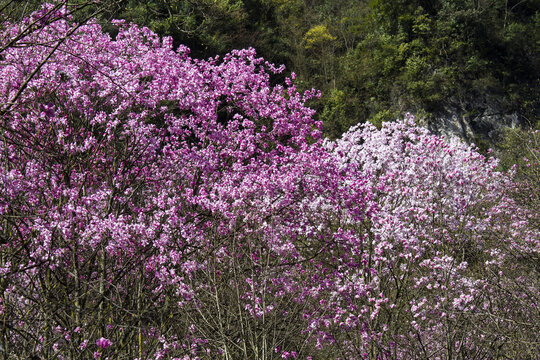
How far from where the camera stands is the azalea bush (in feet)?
19.0

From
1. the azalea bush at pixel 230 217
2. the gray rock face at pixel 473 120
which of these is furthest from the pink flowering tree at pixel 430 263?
the gray rock face at pixel 473 120

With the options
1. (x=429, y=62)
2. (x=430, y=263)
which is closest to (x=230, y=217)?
(x=430, y=263)

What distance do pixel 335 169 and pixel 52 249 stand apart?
15.3 ft

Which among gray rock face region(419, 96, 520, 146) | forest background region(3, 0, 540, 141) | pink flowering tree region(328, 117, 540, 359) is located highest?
forest background region(3, 0, 540, 141)

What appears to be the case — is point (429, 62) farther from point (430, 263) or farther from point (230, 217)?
point (230, 217)

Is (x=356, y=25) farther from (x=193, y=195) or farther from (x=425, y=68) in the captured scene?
(x=193, y=195)

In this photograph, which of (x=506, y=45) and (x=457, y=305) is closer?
(x=457, y=305)

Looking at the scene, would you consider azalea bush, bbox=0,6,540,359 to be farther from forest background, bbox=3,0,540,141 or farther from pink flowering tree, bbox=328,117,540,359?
forest background, bbox=3,0,540,141

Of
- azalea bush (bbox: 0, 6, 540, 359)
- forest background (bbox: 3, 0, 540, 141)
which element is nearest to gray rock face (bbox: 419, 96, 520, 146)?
forest background (bbox: 3, 0, 540, 141)

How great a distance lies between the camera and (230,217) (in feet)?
22.5

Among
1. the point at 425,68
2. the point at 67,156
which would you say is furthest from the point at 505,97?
the point at 67,156

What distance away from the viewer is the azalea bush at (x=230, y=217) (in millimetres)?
5781

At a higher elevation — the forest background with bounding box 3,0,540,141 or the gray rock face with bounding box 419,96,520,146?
the forest background with bounding box 3,0,540,141

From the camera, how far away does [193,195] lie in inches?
297
